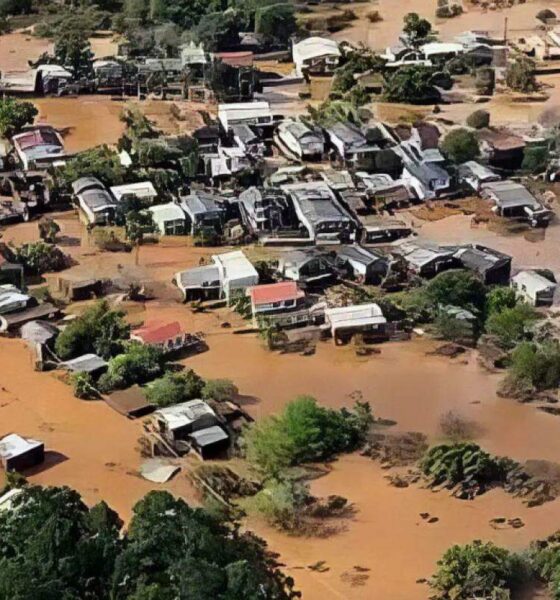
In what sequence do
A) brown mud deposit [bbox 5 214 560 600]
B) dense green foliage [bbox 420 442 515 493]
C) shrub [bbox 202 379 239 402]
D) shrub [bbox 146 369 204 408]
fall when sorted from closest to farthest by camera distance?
1. brown mud deposit [bbox 5 214 560 600]
2. dense green foliage [bbox 420 442 515 493]
3. shrub [bbox 146 369 204 408]
4. shrub [bbox 202 379 239 402]

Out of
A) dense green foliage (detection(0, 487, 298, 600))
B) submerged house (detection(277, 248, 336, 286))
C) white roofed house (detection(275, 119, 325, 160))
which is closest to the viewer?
dense green foliage (detection(0, 487, 298, 600))

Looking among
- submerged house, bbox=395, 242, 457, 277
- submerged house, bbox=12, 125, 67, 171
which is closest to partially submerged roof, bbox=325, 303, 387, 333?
submerged house, bbox=395, 242, 457, 277

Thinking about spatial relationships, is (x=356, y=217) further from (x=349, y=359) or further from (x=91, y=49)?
(x=91, y=49)

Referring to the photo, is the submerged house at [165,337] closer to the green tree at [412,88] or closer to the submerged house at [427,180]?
the submerged house at [427,180]

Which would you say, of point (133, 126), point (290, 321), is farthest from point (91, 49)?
point (290, 321)

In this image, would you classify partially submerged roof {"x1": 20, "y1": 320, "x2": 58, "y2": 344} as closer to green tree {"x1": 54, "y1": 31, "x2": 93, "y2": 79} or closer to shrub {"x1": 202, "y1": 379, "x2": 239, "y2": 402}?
shrub {"x1": 202, "y1": 379, "x2": 239, "y2": 402}

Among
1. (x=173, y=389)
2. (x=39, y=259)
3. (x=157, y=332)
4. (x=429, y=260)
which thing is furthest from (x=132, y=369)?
(x=429, y=260)

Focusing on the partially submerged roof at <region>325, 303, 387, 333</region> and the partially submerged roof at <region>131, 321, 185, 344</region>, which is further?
the partially submerged roof at <region>325, 303, 387, 333</region>

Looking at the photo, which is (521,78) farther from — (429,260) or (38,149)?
(38,149)
